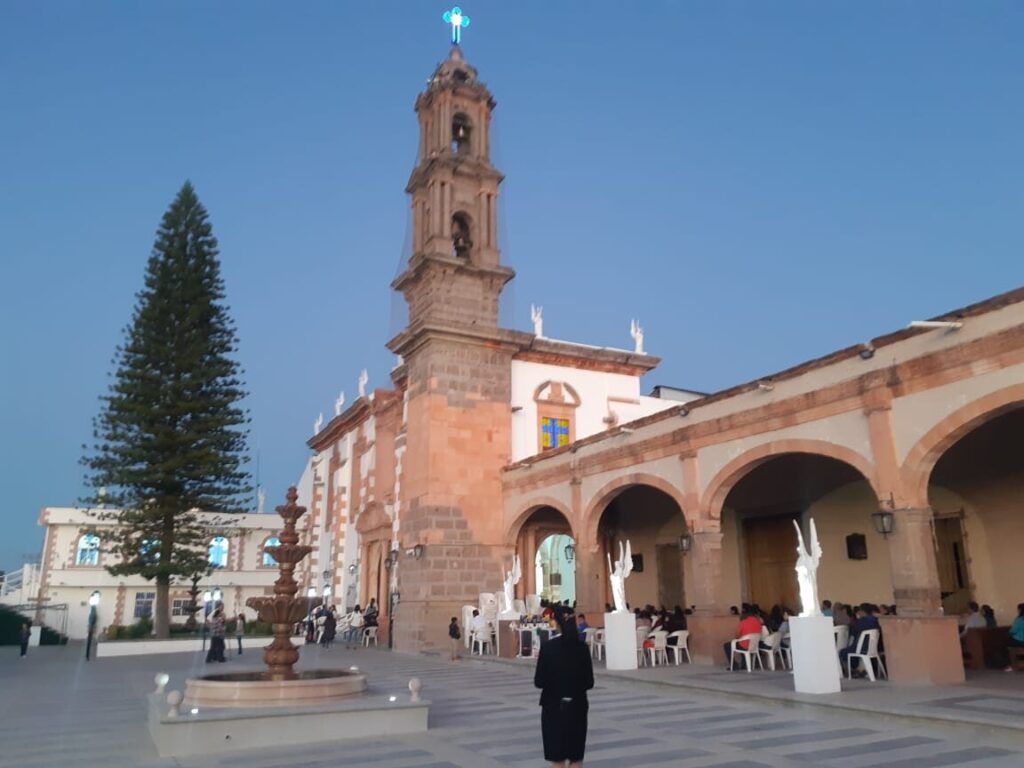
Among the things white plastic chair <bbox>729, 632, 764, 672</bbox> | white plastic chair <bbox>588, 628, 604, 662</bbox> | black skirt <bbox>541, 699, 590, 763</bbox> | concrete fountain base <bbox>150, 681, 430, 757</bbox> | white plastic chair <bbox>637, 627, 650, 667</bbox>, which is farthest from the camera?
white plastic chair <bbox>588, 628, 604, 662</bbox>

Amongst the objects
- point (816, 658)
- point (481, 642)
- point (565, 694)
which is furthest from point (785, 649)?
point (565, 694)

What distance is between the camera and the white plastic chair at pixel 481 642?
1670 cm

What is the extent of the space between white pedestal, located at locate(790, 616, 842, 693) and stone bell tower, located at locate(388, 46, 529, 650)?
1049cm

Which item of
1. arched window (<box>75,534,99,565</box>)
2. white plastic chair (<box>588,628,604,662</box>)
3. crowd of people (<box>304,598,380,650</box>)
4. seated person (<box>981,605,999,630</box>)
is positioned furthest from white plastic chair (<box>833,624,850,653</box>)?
arched window (<box>75,534,99,565</box>)

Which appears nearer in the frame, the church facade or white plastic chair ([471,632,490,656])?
the church facade

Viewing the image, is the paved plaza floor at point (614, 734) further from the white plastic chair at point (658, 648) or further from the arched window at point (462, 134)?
the arched window at point (462, 134)

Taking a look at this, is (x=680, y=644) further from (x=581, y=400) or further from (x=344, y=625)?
(x=344, y=625)

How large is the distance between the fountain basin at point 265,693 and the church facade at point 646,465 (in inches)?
266

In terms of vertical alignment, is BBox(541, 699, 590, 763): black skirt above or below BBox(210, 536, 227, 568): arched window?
below

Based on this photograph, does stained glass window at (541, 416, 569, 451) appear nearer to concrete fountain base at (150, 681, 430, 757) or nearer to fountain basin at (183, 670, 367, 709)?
fountain basin at (183, 670, 367, 709)

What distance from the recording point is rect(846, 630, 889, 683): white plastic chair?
10.2 meters

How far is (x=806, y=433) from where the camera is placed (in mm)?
11461

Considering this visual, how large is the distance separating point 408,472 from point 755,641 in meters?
10.4

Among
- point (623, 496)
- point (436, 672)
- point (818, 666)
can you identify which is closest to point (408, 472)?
point (623, 496)
